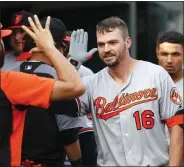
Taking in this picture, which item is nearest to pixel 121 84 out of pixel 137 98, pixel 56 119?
pixel 137 98

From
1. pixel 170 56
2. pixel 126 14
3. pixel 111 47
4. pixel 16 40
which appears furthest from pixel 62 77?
pixel 126 14

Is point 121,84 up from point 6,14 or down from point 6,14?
down

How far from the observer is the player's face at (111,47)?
131 inches

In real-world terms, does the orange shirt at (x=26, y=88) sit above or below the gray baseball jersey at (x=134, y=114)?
above

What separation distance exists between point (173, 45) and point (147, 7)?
8.98ft

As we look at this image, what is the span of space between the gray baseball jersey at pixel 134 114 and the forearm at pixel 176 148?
2.2 inches

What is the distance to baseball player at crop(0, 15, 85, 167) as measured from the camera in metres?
2.77

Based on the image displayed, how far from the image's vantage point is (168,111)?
329 centimetres

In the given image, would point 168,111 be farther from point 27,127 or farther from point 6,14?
point 6,14

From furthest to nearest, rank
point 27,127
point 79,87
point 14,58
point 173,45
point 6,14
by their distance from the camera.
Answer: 1. point 6,14
2. point 14,58
3. point 173,45
4. point 27,127
5. point 79,87

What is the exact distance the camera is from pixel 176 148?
10.6 feet

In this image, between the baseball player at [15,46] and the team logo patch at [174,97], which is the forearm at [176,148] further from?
the baseball player at [15,46]

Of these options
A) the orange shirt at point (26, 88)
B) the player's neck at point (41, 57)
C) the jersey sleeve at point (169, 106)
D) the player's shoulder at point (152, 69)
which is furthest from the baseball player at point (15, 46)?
the orange shirt at point (26, 88)

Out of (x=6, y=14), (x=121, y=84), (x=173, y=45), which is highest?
(x=6, y=14)
